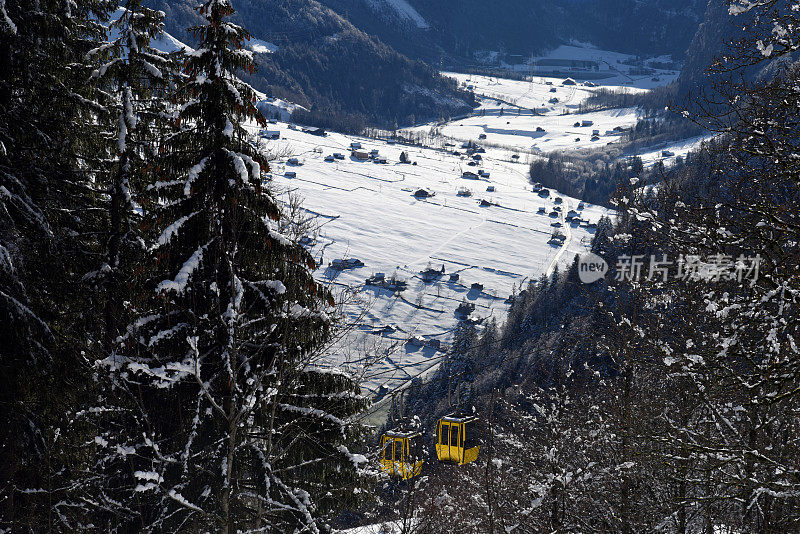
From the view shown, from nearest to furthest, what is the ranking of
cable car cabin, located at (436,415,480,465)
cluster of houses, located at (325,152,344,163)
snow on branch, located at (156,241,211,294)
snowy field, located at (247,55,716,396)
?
snow on branch, located at (156,241,211,294)
cable car cabin, located at (436,415,480,465)
snowy field, located at (247,55,716,396)
cluster of houses, located at (325,152,344,163)

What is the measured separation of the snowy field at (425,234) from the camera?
71.6 metres

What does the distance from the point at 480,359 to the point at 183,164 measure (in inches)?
1804

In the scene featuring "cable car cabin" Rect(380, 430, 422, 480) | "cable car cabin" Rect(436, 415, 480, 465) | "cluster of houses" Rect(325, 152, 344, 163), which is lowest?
"cable car cabin" Rect(436, 415, 480, 465)

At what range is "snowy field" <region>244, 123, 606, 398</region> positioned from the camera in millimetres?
71625

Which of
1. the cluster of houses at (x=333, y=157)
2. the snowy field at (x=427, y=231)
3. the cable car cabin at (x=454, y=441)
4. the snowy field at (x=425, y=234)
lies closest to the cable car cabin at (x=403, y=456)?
the cable car cabin at (x=454, y=441)

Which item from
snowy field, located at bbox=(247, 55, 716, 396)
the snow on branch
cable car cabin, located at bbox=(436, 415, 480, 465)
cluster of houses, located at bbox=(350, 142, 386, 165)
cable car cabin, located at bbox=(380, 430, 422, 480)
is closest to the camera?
the snow on branch

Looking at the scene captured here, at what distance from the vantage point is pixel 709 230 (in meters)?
6.36

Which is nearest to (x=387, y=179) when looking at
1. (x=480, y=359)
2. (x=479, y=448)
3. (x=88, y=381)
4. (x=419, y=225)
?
(x=419, y=225)

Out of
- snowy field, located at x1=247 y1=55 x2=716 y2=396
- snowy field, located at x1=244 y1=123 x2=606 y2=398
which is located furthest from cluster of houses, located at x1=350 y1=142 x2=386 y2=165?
snowy field, located at x1=244 y1=123 x2=606 y2=398

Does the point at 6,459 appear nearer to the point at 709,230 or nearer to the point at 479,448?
the point at 709,230

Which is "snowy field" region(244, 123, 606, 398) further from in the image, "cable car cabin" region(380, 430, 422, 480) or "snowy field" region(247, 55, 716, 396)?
"cable car cabin" region(380, 430, 422, 480)

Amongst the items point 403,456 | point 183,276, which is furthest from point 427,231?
point 183,276

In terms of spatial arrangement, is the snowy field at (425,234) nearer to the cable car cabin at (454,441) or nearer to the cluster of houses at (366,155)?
the cluster of houses at (366,155)

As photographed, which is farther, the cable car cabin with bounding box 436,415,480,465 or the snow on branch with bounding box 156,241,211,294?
the cable car cabin with bounding box 436,415,480,465
